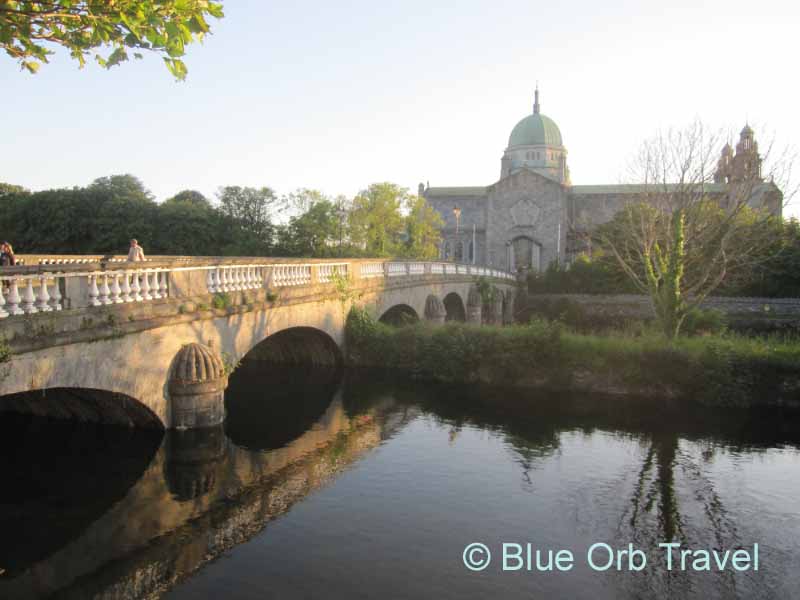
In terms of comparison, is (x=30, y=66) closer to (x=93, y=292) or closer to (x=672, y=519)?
(x=93, y=292)

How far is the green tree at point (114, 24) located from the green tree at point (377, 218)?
45.7 metres

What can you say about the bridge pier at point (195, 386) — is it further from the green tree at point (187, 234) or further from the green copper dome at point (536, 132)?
the green copper dome at point (536, 132)

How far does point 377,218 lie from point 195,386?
4293cm

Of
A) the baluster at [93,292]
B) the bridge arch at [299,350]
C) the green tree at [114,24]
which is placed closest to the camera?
the green tree at [114,24]

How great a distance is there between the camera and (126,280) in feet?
35.7

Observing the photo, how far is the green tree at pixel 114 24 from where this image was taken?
6703 mm

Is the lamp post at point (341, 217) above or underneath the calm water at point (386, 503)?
above

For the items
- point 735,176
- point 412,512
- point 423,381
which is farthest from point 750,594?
point 735,176

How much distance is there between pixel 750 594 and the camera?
7988mm

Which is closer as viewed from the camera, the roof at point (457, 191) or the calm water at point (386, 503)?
the calm water at point (386, 503)

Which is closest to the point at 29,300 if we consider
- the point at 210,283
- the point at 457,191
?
the point at 210,283

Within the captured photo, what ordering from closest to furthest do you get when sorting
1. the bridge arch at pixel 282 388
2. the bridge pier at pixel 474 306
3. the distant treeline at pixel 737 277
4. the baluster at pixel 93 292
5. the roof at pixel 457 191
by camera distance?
the baluster at pixel 93 292, the bridge arch at pixel 282 388, the bridge pier at pixel 474 306, the distant treeline at pixel 737 277, the roof at pixel 457 191

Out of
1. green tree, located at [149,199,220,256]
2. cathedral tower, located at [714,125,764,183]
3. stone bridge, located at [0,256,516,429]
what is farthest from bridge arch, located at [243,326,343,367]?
green tree, located at [149,199,220,256]

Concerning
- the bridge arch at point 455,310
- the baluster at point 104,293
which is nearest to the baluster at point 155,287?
the baluster at point 104,293
